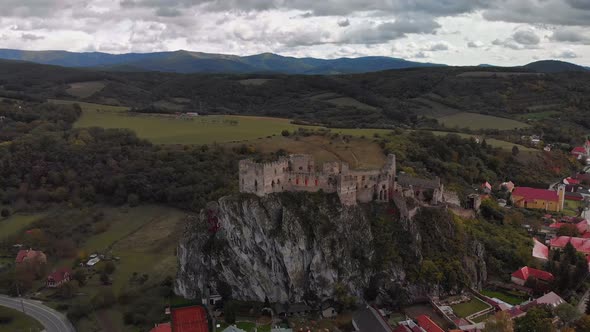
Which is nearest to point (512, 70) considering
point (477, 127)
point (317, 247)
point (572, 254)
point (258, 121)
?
point (477, 127)

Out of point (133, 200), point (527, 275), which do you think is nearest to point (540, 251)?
point (527, 275)

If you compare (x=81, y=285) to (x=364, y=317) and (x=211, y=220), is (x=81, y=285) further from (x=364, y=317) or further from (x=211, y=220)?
(x=364, y=317)

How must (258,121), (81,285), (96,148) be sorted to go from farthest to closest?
1. (258,121)
2. (96,148)
3. (81,285)

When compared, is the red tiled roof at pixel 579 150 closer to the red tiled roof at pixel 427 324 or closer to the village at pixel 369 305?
the village at pixel 369 305

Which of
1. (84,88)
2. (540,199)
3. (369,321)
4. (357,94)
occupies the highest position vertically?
(84,88)

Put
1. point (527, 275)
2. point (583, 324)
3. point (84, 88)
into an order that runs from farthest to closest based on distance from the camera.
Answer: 1. point (84, 88)
2. point (527, 275)
3. point (583, 324)

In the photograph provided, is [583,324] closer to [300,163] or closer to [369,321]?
[369,321]

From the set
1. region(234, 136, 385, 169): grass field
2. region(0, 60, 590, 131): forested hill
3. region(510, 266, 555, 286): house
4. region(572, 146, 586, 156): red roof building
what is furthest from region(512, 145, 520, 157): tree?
region(510, 266, 555, 286): house
